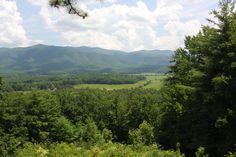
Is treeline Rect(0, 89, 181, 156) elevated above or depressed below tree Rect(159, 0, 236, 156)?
below

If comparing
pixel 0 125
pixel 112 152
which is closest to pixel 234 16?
pixel 112 152

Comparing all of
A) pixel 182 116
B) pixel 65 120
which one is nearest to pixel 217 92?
pixel 182 116

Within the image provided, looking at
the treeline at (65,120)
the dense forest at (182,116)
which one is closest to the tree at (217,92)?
the dense forest at (182,116)

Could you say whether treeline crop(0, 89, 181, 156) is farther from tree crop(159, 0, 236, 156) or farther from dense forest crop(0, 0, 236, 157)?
tree crop(159, 0, 236, 156)

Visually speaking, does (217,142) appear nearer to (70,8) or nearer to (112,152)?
(112,152)

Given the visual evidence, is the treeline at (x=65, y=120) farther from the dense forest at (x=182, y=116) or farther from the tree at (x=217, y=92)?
the tree at (x=217, y=92)

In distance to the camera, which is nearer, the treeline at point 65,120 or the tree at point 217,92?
the tree at point 217,92

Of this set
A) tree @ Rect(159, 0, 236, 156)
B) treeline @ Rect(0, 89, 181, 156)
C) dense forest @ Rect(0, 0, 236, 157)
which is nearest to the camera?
dense forest @ Rect(0, 0, 236, 157)

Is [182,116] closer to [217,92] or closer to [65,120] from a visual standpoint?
[217,92]

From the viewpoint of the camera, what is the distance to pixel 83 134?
7456 cm

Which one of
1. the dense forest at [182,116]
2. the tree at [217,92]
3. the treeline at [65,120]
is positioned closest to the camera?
the dense forest at [182,116]

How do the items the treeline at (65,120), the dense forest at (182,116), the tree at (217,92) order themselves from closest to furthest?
the dense forest at (182,116)
the tree at (217,92)
the treeline at (65,120)

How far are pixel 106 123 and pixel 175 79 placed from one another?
4502 cm

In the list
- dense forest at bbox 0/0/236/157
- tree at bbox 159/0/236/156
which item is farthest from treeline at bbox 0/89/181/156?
tree at bbox 159/0/236/156
